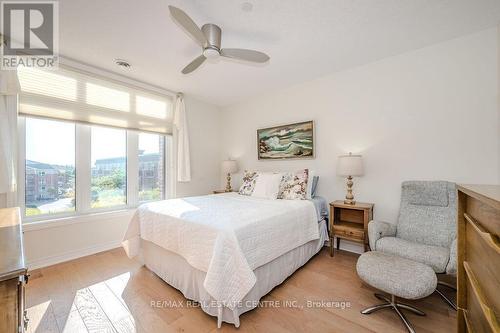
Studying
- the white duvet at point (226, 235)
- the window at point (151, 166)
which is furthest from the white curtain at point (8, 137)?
the window at point (151, 166)

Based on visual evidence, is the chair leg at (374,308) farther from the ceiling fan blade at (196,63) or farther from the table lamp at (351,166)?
the ceiling fan blade at (196,63)

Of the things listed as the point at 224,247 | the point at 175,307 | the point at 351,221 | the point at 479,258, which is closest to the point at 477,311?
the point at 479,258

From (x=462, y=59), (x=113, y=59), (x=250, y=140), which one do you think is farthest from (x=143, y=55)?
(x=462, y=59)

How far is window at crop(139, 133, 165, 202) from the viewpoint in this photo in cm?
350

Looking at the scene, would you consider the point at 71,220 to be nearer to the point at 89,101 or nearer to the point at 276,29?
the point at 89,101

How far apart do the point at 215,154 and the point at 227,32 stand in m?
2.78

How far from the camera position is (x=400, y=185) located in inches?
101

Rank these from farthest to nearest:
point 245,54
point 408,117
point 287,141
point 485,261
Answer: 1. point 287,141
2. point 408,117
3. point 245,54
4. point 485,261

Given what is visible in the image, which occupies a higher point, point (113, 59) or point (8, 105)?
point (113, 59)

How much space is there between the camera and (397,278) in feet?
5.01

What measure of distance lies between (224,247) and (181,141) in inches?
109

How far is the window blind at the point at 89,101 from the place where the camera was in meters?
2.43

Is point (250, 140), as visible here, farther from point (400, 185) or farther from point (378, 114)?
point (400, 185)

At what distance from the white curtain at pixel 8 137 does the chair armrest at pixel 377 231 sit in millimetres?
3705
